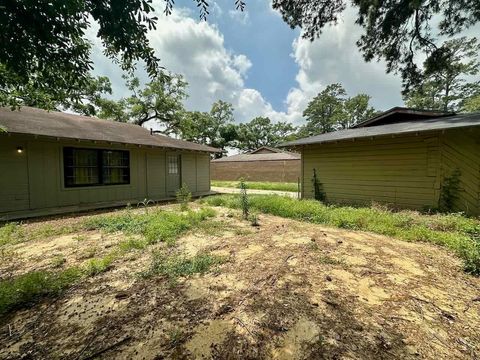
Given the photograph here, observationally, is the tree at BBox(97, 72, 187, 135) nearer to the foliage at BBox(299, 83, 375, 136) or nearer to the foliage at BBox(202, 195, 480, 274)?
the foliage at BBox(202, 195, 480, 274)

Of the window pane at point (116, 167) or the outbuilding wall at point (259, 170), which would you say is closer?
the window pane at point (116, 167)

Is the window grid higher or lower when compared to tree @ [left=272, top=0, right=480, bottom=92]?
lower

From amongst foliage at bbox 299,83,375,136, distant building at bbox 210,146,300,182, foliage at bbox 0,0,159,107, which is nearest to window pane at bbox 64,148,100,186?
foliage at bbox 0,0,159,107

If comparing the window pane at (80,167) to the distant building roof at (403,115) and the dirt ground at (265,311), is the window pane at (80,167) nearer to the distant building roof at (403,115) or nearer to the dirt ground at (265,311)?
the dirt ground at (265,311)

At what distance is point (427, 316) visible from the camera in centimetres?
229

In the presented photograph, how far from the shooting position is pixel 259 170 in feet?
73.4

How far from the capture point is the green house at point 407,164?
6.72 metres

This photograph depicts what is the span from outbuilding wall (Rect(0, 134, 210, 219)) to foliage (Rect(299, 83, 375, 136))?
1421 inches

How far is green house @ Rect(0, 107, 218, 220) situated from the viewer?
6871mm

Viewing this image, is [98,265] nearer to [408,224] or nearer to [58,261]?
[58,261]

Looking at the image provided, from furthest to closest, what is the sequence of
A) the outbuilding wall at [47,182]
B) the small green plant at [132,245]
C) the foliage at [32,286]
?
the outbuilding wall at [47,182], the small green plant at [132,245], the foliage at [32,286]

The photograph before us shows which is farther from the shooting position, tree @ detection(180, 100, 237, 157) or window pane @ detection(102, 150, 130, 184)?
tree @ detection(180, 100, 237, 157)

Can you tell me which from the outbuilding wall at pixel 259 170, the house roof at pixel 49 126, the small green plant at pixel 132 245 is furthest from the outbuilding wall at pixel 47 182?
the outbuilding wall at pixel 259 170

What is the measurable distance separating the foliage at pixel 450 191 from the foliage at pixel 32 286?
8.79m
